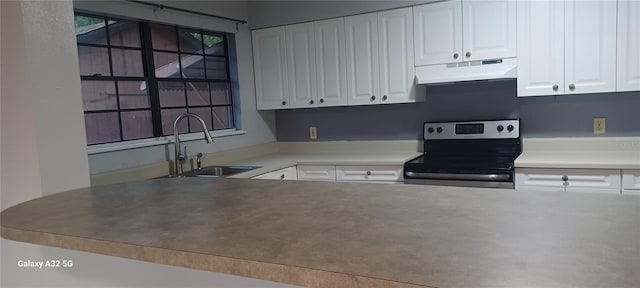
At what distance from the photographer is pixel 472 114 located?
3.45 metres

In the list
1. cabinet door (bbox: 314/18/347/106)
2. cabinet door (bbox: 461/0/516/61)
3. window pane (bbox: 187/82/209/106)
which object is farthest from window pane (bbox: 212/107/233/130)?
cabinet door (bbox: 461/0/516/61)

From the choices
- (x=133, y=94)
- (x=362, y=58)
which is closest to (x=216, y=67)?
(x=133, y=94)

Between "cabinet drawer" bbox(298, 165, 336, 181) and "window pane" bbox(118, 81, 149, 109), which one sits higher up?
"window pane" bbox(118, 81, 149, 109)

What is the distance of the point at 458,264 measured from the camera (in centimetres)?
69

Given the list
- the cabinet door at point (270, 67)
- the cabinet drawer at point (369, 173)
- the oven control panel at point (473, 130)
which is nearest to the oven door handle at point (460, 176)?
the cabinet drawer at point (369, 173)

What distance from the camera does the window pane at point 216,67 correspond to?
3.72 m

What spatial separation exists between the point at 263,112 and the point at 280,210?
309 cm

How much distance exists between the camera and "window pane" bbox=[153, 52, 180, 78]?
3258mm

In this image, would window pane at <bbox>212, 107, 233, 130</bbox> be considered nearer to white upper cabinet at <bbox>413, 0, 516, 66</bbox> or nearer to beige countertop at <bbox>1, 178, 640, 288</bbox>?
white upper cabinet at <bbox>413, 0, 516, 66</bbox>

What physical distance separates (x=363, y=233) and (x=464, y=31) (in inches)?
102

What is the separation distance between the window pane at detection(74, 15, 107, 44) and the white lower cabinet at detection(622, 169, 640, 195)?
131 inches

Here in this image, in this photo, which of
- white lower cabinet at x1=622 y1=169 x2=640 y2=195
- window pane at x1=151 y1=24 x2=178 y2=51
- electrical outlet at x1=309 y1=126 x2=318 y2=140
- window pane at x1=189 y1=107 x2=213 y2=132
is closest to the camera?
white lower cabinet at x1=622 y1=169 x2=640 y2=195

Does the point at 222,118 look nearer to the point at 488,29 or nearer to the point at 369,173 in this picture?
the point at 369,173

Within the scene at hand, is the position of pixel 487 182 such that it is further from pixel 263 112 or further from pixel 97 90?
pixel 97 90
